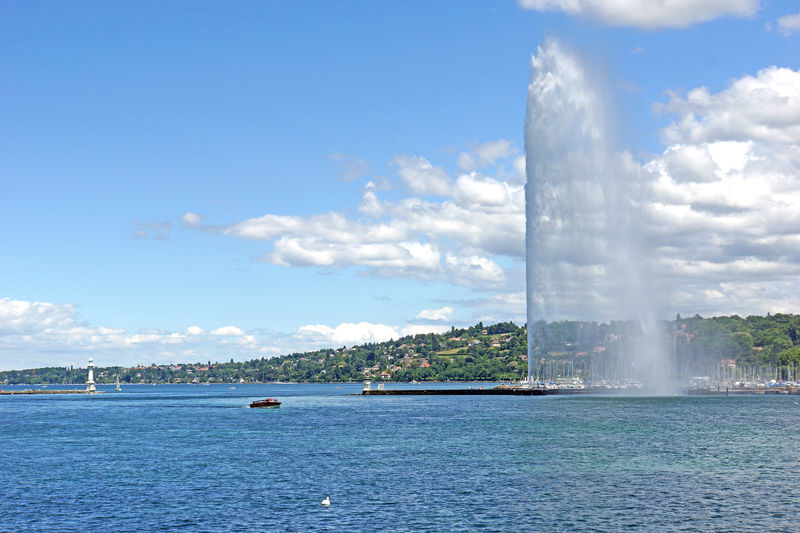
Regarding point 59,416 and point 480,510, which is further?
point 59,416

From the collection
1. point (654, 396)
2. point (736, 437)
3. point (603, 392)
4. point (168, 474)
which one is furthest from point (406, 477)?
point (603, 392)

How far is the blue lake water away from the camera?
144 feet

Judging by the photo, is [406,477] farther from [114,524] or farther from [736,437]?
[736,437]

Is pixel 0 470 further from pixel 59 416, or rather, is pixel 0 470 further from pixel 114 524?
pixel 59 416

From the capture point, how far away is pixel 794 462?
6400 cm

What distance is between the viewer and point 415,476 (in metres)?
58.7

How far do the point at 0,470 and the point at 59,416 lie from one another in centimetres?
8360

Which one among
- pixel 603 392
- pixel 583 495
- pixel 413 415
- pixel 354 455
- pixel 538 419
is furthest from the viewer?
pixel 603 392

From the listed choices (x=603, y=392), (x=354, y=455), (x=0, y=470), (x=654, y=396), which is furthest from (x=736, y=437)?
(x=603, y=392)

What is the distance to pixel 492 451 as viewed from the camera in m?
73.2

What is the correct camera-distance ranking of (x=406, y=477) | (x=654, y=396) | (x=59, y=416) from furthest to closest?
(x=654, y=396) → (x=59, y=416) → (x=406, y=477)

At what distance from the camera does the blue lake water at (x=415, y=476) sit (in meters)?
43.8

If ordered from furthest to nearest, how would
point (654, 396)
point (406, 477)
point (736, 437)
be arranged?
point (654, 396)
point (736, 437)
point (406, 477)

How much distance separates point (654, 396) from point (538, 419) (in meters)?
72.9
